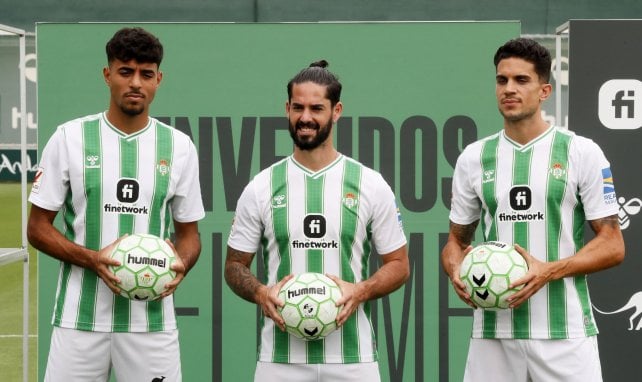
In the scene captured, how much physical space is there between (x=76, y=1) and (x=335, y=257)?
15374mm

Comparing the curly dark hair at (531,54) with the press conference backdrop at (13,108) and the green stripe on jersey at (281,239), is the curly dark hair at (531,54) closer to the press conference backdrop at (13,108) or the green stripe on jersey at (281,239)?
the green stripe on jersey at (281,239)

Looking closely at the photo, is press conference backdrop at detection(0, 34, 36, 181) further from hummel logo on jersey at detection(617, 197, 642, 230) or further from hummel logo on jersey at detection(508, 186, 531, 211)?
hummel logo on jersey at detection(508, 186, 531, 211)

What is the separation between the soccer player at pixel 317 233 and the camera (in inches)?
157

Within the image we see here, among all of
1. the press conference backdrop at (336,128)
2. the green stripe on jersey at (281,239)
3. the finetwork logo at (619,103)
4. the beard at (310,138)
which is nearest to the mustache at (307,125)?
the beard at (310,138)

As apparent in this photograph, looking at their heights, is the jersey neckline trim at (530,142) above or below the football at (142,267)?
above

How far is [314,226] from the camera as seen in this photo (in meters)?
4.03

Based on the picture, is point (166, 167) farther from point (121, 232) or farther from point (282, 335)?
point (282, 335)

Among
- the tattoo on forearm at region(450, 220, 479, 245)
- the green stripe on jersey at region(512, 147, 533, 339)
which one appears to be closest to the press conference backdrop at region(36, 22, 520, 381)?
the tattoo on forearm at region(450, 220, 479, 245)

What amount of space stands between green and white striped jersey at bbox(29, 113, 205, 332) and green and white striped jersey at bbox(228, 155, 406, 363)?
1.32ft

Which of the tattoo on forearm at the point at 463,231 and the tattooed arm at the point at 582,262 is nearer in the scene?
the tattooed arm at the point at 582,262

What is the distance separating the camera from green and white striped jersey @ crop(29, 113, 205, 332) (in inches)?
166

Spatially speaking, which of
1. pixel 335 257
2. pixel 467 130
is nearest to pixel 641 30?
pixel 467 130

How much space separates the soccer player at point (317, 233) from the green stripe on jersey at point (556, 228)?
1.97 ft

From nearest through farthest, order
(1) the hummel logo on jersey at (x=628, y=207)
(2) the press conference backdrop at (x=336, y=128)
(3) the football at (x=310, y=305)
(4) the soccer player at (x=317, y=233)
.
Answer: (3) the football at (x=310, y=305) < (4) the soccer player at (x=317, y=233) < (1) the hummel logo on jersey at (x=628, y=207) < (2) the press conference backdrop at (x=336, y=128)
